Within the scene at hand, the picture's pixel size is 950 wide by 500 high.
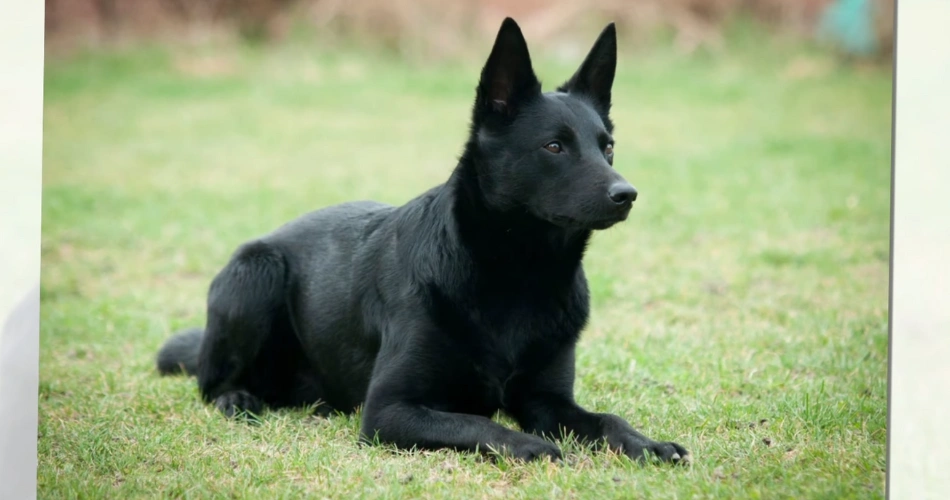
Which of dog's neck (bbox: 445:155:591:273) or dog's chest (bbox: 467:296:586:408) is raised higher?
dog's neck (bbox: 445:155:591:273)

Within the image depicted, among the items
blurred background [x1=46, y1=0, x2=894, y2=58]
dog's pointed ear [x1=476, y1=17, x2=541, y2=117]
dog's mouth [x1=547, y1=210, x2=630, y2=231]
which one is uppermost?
blurred background [x1=46, y1=0, x2=894, y2=58]

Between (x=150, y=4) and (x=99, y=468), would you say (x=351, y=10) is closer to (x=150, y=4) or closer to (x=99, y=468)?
(x=150, y=4)

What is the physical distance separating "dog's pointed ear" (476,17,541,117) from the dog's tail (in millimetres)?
2097

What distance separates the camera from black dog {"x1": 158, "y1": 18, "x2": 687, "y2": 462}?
3.49m

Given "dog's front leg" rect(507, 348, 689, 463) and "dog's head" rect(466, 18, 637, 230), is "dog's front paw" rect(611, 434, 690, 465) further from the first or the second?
"dog's head" rect(466, 18, 637, 230)

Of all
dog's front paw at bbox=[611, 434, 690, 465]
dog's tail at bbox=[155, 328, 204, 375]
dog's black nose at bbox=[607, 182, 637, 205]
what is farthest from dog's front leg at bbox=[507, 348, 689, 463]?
dog's tail at bbox=[155, 328, 204, 375]

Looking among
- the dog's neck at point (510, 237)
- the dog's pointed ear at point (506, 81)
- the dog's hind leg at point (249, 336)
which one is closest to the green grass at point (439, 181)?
the dog's hind leg at point (249, 336)

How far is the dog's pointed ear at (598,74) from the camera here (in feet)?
12.7

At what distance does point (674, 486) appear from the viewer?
120 inches

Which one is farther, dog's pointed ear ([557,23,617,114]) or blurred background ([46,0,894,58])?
blurred background ([46,0,894,58])

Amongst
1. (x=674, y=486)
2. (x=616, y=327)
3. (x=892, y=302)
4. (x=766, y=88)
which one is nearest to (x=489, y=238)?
(x=674, y=486)

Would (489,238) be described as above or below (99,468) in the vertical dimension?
above

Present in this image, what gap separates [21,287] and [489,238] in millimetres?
1587

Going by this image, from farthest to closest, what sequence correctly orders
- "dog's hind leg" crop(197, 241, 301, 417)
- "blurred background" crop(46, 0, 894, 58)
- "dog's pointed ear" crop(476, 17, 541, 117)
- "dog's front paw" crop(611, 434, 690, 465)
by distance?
"blurred background" crop(46, 0, 894, 58)
"dog's hind leg" crop(197, 241, 301, 417)
"dog's pointed ear" crop(476, 17, 541, 117)
"dog's front paw" crop(611, 434, 690, 465)
